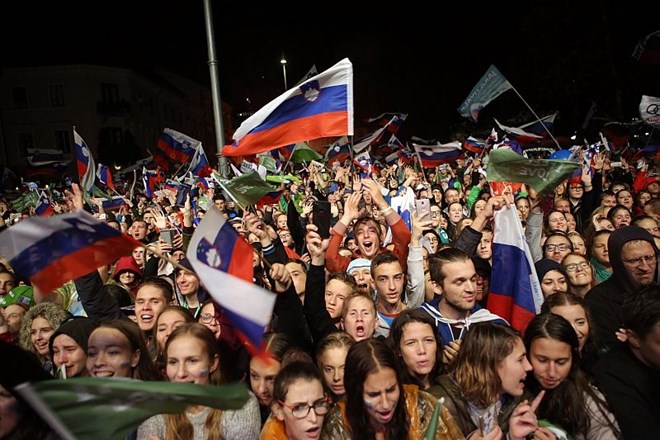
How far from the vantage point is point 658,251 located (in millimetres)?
4703

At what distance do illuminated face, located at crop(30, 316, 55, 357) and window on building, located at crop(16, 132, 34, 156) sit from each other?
186ft

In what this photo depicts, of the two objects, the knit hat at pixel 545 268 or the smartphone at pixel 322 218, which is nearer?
the knit hat at pixel 545 268

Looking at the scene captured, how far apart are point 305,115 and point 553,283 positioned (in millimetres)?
2646

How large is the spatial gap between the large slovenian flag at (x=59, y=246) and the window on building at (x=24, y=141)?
2295 inches

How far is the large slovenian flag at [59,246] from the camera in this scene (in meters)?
2.84

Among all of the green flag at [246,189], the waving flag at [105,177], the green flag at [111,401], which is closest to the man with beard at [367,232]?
the green flag at [246,189]

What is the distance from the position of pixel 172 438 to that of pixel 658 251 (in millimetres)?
3923

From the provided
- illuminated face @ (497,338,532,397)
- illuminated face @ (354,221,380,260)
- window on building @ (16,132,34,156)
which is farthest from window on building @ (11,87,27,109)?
illuminated face @ (497,338,532,397)

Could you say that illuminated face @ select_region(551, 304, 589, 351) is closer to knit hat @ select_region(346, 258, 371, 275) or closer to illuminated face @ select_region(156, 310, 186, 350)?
knit hat @ select_region(346, 258, 371, 275)

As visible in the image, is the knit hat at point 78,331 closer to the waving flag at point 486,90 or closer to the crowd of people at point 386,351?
the crowd of people at point 386,351

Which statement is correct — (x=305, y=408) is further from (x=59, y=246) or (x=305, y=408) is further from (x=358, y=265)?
(x=358, y=265)

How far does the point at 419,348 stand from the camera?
342 centimetres

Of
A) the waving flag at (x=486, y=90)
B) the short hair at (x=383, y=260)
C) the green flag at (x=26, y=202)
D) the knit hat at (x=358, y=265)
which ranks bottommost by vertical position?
the knit hat at (x=358, y=265)

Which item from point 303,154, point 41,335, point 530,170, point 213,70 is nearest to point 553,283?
point 530,170
